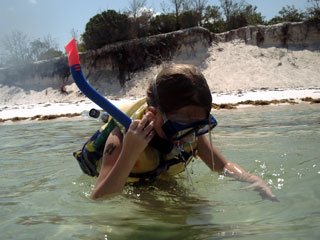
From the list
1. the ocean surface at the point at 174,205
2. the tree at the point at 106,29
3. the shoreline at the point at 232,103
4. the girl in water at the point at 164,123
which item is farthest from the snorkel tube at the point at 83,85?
the tree at the point at 106,29

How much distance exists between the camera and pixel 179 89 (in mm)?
2074

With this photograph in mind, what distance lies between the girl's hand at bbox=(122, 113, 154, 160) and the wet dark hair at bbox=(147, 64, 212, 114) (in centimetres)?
12

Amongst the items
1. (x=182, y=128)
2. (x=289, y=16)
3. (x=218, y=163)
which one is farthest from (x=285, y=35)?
(x=182, y=128)

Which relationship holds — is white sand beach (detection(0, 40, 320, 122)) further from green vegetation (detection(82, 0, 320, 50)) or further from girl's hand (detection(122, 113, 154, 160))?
girl's hand (detection(122, 113, 154, 160))

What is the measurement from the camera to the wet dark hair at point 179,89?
2.08 metres

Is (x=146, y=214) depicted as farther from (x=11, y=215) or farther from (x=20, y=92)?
(x=20, y=92)

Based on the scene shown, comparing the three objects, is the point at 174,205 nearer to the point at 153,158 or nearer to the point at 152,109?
the point at 153,158

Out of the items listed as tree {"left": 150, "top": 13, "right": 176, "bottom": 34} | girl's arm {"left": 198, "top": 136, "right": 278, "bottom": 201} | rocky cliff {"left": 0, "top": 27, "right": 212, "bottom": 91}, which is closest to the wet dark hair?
girl's arm {"left": 198, "top": 136, "right": 278, "bottom": 201}

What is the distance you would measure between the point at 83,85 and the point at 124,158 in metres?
0.40

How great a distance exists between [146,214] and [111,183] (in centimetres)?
36

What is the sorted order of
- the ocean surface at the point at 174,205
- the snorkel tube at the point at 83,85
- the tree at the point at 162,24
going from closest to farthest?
the snorkel tube at the point at 83,85, the ocean surface at the point at 174,205, the tree at the point at 162,24

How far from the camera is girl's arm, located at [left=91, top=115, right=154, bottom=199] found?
2.08 metres

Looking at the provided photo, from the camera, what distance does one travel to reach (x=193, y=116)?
2156 millimetres

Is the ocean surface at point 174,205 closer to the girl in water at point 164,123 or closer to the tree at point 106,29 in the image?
the girl in water at point 164,123
